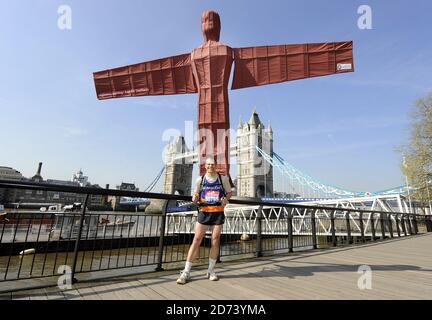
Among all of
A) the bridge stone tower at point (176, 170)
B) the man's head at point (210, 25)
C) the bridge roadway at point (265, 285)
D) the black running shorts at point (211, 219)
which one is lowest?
the bridge roadway at point (265, 285)

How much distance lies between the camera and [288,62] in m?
8.66

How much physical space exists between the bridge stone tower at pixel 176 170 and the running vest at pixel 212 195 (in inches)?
3302

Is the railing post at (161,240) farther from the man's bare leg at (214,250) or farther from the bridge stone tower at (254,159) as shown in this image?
the bridge stone tower at (254,159)

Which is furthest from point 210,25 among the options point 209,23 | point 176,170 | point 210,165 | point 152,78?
point 176,170

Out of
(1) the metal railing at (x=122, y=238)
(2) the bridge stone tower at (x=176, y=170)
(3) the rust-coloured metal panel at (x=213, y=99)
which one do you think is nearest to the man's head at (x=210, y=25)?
(3) the rust-coloured metal panel at (x=213, y=99)

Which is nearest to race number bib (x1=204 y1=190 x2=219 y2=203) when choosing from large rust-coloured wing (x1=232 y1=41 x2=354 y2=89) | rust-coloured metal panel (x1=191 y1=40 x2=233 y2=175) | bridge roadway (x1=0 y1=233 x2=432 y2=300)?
bridge roadway (x1=0 y1=233 x2=432 y2=300)

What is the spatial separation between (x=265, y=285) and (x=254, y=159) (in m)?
67.6

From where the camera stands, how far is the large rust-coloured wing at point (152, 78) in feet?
31.0

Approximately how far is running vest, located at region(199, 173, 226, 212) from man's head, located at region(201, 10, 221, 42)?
685cm
